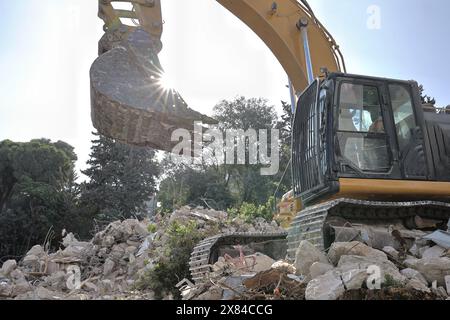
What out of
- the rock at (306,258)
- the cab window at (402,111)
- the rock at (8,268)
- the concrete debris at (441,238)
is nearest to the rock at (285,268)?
the rock at (306,258)

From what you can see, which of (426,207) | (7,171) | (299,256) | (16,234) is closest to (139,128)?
(299,256)

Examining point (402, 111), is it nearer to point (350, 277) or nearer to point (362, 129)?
point (362, 129)

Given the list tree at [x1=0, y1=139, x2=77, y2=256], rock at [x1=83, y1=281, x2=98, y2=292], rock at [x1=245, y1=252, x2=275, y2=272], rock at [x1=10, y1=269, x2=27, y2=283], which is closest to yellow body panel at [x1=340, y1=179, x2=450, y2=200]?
rock at [x1=245, y1=252, x2=275, y2=272]

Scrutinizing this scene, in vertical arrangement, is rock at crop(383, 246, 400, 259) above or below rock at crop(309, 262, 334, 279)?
above

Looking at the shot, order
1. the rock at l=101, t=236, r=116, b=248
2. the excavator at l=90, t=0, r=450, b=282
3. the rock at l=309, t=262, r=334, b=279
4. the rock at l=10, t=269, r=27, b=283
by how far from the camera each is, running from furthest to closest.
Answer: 1. the rock at l=101, t=236, r=116, b=248
2. the rock at l=10, t=269, r=27, b=283
3. the excavator at l=90, t=0, r=450, b=282
4. the rock at l=309, t=262, r=334, b=279

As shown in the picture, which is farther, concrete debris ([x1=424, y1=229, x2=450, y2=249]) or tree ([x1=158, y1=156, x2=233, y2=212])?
tree ([x1=158, y1=156, x2=233, y2=212])

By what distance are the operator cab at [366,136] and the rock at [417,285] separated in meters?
1.08

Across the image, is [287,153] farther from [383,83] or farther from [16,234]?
[383,83]

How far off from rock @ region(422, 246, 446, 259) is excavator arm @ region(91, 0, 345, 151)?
2194mm

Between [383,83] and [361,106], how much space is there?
1.05 feet

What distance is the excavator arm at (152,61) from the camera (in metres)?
4.27

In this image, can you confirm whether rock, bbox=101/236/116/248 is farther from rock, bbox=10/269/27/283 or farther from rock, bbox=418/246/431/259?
rock, bbox=418/246/431/259

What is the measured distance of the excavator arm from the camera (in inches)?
168

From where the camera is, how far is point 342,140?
407cm
